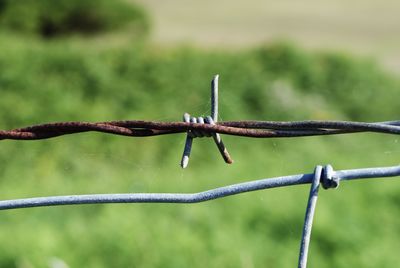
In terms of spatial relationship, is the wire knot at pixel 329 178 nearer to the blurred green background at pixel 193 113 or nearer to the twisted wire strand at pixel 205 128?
the twisted wire strand at pixel 205 128

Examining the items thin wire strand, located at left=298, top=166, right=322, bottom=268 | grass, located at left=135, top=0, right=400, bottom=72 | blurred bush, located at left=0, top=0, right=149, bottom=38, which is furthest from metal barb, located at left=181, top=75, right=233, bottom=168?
blurred bush, located at left=0, top=0, right=149, bottom=38

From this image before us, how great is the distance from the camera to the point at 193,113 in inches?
44.5

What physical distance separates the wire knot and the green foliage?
23 cm

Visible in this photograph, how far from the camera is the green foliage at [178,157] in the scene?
276 cm

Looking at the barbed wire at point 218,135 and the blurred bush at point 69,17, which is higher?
the blurred bush at point 69,17

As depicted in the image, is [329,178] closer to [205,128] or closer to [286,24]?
[205,128]

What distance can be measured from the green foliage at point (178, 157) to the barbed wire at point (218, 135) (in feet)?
0.36

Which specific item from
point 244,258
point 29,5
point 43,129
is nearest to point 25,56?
point 29,5

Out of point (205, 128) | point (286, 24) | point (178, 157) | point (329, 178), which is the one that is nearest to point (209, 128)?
point (205, 128)

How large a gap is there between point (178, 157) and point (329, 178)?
4.20 metres

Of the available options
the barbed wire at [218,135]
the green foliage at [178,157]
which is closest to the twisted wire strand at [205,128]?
the barbed wire at [218,135]

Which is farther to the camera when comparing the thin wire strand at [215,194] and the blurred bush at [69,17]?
the blurred bush at [69,17]

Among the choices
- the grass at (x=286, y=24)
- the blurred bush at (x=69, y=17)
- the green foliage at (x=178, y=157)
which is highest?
the grass at (x=286, y=24)

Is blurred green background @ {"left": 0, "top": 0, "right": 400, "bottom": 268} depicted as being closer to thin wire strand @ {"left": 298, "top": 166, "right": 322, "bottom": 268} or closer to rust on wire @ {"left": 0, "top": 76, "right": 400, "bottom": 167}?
rust on wire @ {"left": 0, "top": 76, "right": 400, "bottom": 167}
